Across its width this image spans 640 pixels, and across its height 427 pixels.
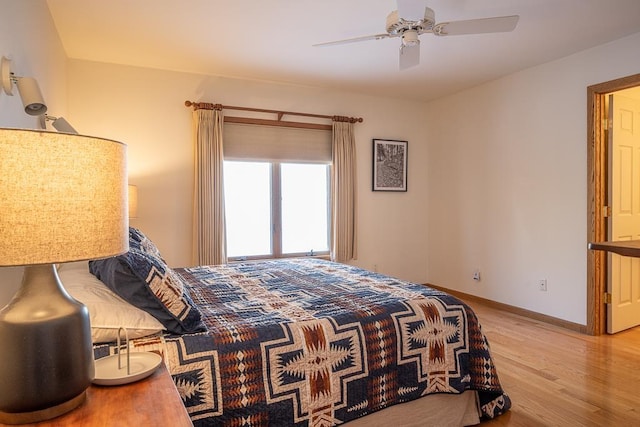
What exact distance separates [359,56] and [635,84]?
2267 millimetres

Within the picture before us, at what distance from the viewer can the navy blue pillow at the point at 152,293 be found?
1.55 metres

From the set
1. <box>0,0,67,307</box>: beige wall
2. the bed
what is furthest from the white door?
<box>0,0,67,307</box>: beige wall

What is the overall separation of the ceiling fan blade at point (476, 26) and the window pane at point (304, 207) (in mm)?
2449

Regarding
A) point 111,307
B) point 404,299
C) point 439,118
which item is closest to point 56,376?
point 111,307

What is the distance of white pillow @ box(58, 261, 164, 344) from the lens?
1.46m

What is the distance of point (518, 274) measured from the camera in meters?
4.07

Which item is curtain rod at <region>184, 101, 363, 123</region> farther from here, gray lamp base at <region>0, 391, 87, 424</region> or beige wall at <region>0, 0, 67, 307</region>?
gray lamp base at <region>0, 391, 87, 424</region>

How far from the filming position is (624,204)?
358cm

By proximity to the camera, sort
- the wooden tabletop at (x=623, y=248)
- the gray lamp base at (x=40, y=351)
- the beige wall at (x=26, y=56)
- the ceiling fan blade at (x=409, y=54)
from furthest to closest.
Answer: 1. the ceiling fan blade at (x=409, y=54)
2. the beige wall at (x=26, y=56)
3. the wooden tabletop at (x=623, y=248)
4. the gray lamp base at (x=40, y=351)

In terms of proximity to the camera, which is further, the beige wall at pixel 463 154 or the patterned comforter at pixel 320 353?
the beige wall at pixel 463 154

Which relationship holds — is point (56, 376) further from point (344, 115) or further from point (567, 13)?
point (344, 115)

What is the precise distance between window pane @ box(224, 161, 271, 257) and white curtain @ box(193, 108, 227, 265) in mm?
247

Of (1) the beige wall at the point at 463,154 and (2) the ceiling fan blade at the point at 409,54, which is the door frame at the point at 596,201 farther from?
(2) the ceiling fan blade at the point at 409,54

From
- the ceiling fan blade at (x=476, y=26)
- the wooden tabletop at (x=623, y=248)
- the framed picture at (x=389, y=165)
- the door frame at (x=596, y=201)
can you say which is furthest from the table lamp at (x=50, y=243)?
the framed picture at (x=389, y=165)
